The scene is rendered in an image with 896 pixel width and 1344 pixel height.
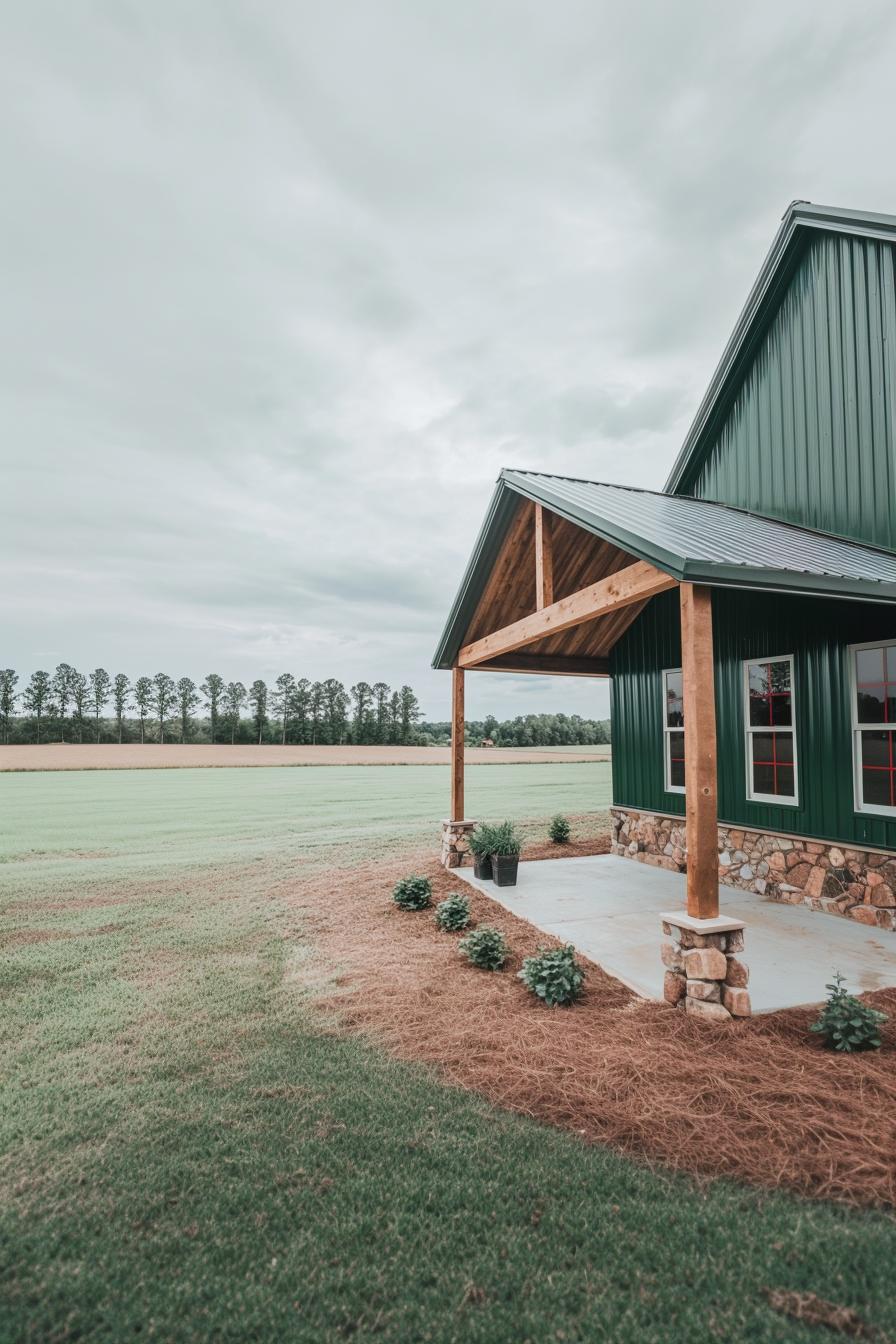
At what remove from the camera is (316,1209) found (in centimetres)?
283

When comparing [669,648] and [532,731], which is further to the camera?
[532,731]

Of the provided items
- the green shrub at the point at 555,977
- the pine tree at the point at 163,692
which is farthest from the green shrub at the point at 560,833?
the pine tree at the point at 163,692

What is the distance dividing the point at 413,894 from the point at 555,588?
15.5ft

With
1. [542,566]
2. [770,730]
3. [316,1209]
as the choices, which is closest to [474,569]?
[542,566]

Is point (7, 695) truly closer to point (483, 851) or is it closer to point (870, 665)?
point (483, 851)

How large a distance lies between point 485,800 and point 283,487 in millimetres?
17669

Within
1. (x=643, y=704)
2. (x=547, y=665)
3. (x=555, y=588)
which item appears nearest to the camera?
(x=555, y=588)

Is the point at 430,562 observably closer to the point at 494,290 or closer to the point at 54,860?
the point at 494,290

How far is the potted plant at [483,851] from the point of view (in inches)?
370

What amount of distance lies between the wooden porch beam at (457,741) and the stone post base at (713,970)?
5768 millimetres

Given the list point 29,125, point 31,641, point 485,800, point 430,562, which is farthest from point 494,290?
point 31,641

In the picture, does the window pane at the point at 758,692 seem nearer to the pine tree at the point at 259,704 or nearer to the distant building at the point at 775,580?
the distant building at the point at 775,580

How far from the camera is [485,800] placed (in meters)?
23.3

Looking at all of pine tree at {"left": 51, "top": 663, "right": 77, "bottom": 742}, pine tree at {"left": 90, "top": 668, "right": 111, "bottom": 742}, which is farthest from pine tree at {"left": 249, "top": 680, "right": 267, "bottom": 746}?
pine tree at {"left": 51, "top": 663, "right": 77, "bottom": 742}
